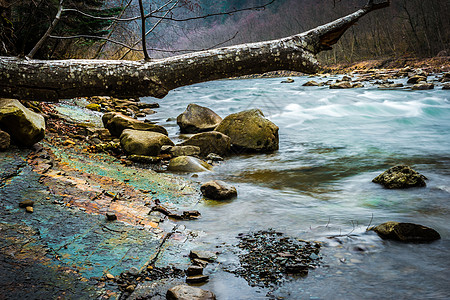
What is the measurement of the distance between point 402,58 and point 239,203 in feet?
124

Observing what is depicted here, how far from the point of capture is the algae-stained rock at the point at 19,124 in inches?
178

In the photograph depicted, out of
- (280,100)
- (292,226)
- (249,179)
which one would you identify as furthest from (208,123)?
(280,100)

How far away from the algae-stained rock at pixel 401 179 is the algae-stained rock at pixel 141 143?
4540 millimetres

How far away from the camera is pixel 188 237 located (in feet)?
11.6

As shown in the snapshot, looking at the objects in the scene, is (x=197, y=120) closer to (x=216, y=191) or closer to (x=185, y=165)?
(x=185, y=165)

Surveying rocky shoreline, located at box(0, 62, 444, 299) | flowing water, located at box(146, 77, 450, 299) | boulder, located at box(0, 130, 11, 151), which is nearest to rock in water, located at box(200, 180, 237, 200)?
rocky shoreline, located at box(0, 62, 444, 299)

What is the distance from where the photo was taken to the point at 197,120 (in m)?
10.6

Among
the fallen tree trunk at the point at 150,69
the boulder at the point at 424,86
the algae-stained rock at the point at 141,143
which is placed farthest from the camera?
the boulder at the point at 424,86

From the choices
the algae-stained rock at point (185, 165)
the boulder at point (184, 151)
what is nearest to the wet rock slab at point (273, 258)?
the algae-stained rock at point (185, 165)

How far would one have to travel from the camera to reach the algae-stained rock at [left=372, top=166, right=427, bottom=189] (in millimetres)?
5785

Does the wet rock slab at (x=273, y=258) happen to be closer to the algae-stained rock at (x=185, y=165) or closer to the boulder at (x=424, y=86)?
the algae-stained rock at (x=185, y=165)

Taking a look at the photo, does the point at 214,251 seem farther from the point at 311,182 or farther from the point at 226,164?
the point at 226,164

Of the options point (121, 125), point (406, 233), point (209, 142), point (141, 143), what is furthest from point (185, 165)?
point (406, 233)

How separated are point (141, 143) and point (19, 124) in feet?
8.61
